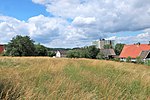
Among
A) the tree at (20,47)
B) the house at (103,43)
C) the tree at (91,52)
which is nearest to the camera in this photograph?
the tree at (20,47)

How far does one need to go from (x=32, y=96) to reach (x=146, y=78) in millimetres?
5438

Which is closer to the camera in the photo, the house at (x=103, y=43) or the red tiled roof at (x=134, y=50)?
the red tiled roof at (x=134, y=50)

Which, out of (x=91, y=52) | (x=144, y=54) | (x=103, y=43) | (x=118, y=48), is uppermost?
(x=103, y=43)

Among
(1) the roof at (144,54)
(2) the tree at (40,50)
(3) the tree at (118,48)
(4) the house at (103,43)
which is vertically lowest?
(1) the roof at (144,54)

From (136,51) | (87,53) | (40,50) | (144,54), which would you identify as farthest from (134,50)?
(40,50)

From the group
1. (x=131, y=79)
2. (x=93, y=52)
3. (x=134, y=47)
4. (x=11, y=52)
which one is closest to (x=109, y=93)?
(x=131, y=79)

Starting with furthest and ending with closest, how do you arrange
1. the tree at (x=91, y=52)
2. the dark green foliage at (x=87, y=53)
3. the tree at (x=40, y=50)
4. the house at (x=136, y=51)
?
the tree at (x=91, y=52) < the dark green foliage at (x=87, y=53) < the tree at (x=40, y=50) < the house at (x=136, y=51)

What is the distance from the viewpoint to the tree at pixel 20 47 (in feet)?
303

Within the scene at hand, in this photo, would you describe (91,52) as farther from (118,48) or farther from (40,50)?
(118,48)

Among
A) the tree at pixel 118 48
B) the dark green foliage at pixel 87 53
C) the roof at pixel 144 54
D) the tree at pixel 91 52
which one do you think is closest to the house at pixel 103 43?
the tree at pixel 118 48

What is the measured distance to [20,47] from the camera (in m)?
92.4

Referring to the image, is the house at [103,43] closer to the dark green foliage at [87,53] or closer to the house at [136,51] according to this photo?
the dark green foliage at [87,53]

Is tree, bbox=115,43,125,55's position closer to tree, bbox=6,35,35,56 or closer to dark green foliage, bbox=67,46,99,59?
dark green foliage, bbox=67,46,99,59

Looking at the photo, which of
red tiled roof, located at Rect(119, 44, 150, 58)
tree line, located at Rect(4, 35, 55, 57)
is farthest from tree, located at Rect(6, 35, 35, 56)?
red tiled roof, located at Rect(119, 44, 150, 58)
